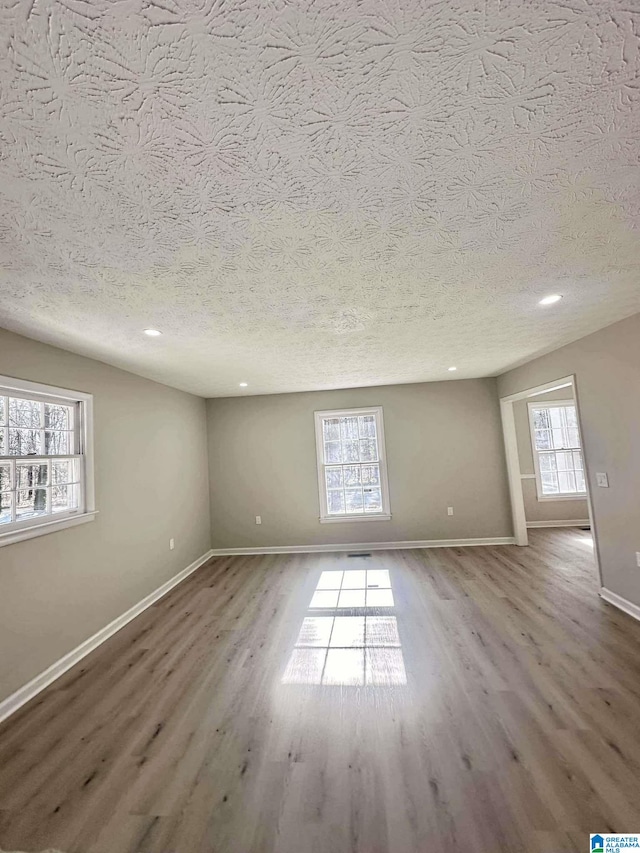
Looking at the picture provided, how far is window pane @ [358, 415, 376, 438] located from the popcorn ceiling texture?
11.0 ft

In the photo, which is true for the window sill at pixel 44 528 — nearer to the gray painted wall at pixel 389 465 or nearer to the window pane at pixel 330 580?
the window pane at pixel 330 580

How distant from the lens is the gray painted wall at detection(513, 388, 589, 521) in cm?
611

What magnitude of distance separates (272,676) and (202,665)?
0.57 meters

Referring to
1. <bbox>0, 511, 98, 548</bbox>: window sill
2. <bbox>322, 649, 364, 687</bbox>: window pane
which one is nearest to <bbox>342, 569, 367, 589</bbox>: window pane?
<bbox>322, 649, 364, 687</bbox>: window pane

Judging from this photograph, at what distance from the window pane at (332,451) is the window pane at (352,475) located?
212 mm

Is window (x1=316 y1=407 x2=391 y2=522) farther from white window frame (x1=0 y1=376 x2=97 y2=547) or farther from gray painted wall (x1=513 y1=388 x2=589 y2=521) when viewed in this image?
white window frame (x1=0 y1=376 x2=97 y2=547)

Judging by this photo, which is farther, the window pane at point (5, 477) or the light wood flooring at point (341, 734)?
the window pane at point (5, 477)

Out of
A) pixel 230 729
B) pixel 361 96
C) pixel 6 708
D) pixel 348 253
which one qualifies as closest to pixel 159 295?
pixel 348 253

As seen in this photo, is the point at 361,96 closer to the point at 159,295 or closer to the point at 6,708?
the point at 159,295

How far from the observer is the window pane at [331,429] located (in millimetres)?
5680

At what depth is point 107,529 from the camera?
332cm

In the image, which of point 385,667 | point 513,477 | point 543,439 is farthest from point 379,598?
point 543,439

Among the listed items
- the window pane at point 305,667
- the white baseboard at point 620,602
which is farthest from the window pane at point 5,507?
the white baseboard at point 620,602

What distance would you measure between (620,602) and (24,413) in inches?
205
